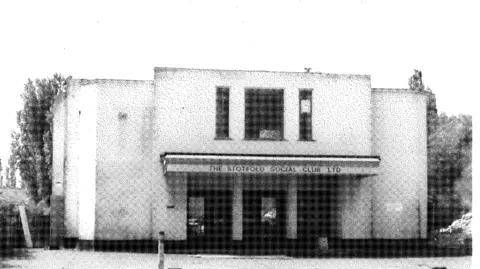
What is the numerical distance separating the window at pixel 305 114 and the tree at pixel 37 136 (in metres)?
20.0

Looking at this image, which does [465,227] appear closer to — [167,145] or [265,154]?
[265,154]

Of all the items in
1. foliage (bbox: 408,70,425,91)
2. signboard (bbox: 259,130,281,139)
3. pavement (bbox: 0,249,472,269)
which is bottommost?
pavement (bbox: 0,249,472,269)

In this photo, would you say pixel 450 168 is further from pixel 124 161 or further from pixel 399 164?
pixel 124 161

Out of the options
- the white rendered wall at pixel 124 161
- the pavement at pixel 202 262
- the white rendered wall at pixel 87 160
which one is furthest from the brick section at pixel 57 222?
the pavement at pixel 202 262

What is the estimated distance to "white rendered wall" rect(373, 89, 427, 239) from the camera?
26.5 metres

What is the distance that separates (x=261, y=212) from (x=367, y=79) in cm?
598

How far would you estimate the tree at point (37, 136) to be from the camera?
1690 inches

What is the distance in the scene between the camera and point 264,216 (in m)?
26.3

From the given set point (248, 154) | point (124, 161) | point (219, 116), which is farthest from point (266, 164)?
point (124, 161)

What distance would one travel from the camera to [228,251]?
24.7 metres

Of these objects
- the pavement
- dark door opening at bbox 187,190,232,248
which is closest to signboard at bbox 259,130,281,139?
dark door opening at bbox 187,190,232,248

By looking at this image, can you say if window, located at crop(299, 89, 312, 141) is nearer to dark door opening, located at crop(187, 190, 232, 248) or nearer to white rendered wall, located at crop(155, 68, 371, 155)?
white rendered wall, located at crop(155, 68, 371, 155)

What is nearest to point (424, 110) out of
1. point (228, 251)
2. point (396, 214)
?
point (396, 214)

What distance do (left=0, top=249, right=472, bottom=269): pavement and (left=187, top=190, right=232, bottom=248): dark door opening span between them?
246 cm
